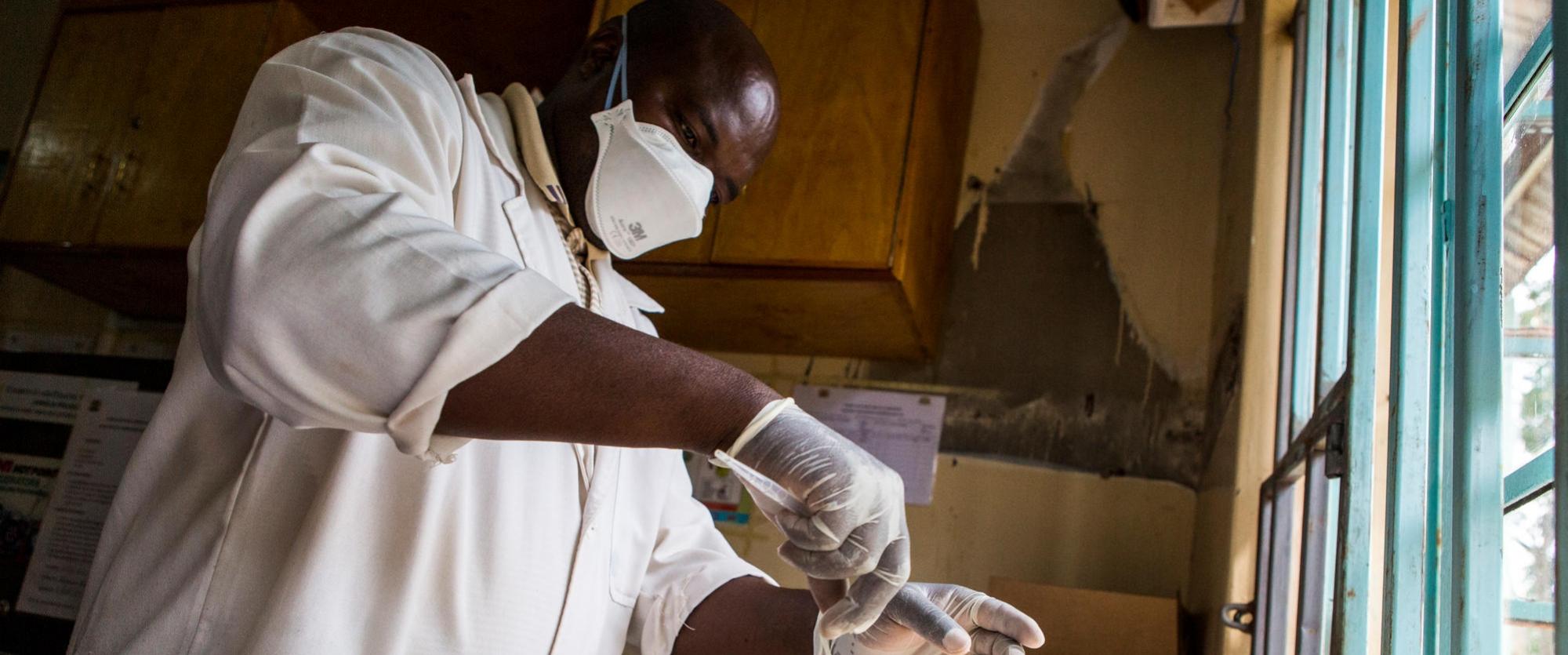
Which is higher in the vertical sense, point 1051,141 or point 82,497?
point 1051,141

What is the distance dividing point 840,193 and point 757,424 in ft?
4.61

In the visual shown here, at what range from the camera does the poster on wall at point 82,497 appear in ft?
7.33

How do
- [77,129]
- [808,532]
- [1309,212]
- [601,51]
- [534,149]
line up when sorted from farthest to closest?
1. [77,129]
2. [1309,212]
3. [601,51]
4. [534,149]
5. [808,532]

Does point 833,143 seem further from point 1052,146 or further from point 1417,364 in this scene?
point 1417,364

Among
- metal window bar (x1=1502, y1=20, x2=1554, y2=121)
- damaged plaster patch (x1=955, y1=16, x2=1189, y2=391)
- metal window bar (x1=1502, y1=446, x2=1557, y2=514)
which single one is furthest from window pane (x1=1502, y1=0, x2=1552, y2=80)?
damaged plaster patch (x1=955, y1=16, x2=1189, y2=391)

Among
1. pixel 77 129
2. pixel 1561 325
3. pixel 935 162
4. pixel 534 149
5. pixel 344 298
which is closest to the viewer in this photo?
pixel 1561 325

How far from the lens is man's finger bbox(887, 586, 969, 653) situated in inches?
38.8

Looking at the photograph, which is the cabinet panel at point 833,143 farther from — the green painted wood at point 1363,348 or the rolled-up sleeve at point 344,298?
the rolled-up sleeve at point 344,298

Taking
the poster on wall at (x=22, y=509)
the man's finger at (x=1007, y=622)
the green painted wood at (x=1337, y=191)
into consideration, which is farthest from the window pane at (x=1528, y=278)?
the poster on wall at (x=22, y=509)

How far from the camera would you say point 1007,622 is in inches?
45.1

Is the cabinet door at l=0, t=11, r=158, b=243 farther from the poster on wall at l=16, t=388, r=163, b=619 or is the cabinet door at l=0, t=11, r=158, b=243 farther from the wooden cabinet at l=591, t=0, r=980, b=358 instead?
the wooden cabinet at l=591, t=0, r=980, b=358

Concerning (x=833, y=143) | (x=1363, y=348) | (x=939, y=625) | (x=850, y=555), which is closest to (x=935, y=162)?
(x=833, y=143)

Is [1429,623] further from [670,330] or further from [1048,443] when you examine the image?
[670,330]

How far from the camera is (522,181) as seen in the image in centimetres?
139
